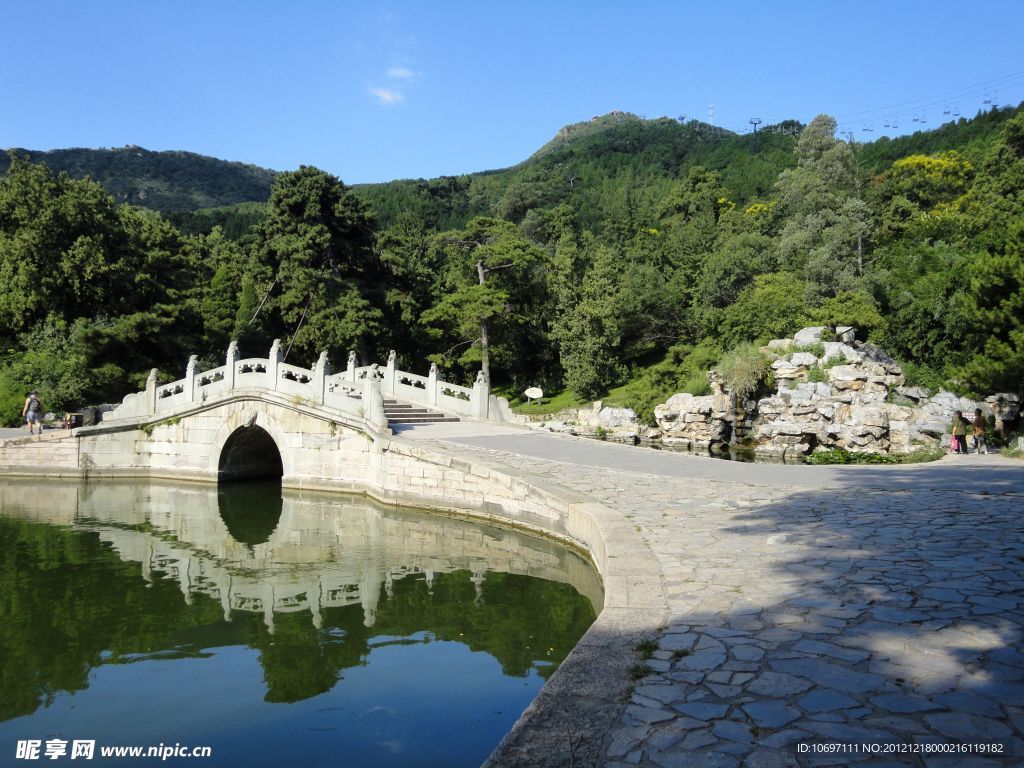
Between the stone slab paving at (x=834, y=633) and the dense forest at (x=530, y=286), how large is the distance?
12652 millimetres

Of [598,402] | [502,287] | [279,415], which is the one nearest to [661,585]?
[279,415]

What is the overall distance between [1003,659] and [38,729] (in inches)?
263

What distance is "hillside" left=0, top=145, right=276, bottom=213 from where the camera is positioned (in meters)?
102

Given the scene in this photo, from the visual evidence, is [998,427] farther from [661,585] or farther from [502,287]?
[502,287]

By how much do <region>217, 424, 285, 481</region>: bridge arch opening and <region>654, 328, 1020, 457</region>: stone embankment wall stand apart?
1340 cm

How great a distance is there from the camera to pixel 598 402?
2828 centimetres

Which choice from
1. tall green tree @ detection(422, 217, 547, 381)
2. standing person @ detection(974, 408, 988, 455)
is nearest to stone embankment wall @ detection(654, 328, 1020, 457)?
standing person @ detection(974, 408, 988, 455)

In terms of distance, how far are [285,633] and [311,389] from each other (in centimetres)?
930

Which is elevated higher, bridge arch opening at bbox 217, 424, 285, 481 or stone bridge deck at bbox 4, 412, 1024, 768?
stone bridge deck at bbox 4, 412, 1024, 768

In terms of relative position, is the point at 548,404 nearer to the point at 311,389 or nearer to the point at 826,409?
the point at 826,409

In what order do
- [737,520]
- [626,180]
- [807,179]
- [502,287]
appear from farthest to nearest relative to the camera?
[626,180] → [807,179] → [502,287] → [737,520]

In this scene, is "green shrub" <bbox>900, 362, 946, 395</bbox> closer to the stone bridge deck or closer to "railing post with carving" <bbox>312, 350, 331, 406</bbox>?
the stone bridge deck

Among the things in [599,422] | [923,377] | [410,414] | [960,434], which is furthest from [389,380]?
[923,377]

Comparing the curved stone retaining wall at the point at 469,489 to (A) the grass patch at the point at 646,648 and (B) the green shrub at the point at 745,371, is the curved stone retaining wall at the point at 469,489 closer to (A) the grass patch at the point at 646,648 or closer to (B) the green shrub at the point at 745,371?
(A) the grass patch at the point at 646,648
